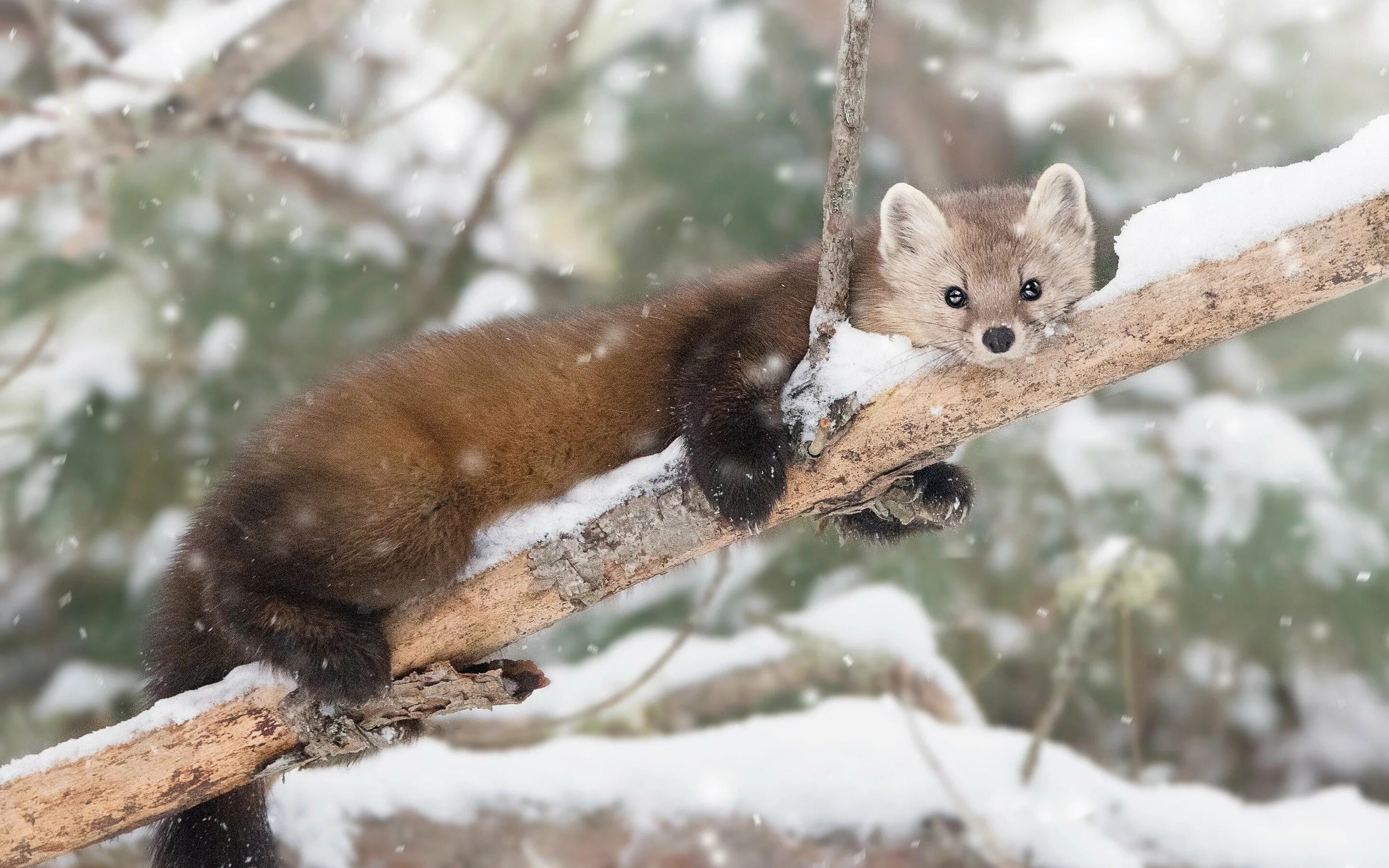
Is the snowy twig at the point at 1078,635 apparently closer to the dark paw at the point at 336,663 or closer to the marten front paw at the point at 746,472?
the marten front paw at the point at 746,472

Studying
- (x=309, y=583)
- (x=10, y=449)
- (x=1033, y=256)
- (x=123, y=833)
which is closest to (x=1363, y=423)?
(x=1033, y=256)

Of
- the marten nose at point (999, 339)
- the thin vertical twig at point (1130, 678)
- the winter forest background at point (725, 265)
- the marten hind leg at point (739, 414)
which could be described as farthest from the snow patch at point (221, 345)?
the thin vertical twig at point (1130, 678)

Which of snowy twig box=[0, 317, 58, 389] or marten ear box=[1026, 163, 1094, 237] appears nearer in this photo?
marten ear box=[1026, 163, 1094, 237]

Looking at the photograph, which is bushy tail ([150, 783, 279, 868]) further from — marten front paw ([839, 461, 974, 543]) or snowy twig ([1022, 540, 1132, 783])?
snowy twig ([1022, 540, 1132, 783])

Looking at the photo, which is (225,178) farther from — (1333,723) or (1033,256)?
(1333,723)

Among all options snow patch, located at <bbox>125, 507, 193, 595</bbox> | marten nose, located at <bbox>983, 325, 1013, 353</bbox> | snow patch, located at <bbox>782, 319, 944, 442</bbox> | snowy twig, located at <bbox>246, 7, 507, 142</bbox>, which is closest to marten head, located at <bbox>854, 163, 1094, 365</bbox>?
snow patch, located at <bbox>782, 319, 944, 442</bbox>

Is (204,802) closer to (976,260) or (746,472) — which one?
(746,472)
